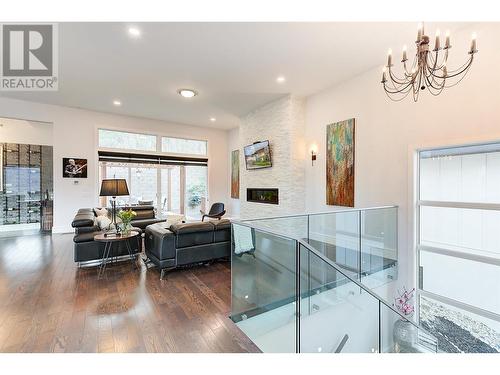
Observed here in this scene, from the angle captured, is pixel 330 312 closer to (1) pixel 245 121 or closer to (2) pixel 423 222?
(2) pixel 423 222

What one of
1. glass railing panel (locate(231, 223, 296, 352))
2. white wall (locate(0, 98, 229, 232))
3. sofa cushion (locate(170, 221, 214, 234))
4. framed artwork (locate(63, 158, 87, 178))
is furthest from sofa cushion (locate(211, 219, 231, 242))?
framed artwork (locate(63, 158, 87, 178))

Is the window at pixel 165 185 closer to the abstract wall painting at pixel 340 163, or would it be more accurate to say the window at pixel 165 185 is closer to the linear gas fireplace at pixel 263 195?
the linear gas fireplace at pixel 263 195

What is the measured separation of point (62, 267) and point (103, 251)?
0.66m

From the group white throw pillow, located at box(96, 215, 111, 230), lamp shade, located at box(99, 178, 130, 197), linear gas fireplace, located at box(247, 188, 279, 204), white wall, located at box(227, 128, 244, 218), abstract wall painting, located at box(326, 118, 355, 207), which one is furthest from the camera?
white wall, located at box(227, 128, 244, 218)

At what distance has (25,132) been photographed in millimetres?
6914

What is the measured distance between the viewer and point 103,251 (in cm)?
412

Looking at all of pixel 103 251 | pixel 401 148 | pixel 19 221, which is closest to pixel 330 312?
pixel 401 148

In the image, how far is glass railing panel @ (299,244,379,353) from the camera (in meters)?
2.64

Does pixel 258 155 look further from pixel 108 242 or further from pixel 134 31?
pixel 108 242

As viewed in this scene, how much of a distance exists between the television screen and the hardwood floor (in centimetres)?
308

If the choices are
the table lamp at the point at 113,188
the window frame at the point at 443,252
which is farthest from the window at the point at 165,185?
the window frame at the point at 443,252

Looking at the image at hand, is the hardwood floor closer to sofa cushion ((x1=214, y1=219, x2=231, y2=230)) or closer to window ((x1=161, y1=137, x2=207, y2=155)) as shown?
sofa cushion ((x1=214, y1=219, x2=231, y2=230))

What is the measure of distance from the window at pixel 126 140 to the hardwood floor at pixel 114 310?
4.02m

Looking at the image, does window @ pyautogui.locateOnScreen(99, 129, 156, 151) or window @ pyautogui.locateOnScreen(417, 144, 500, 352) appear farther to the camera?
window @ pyautogui.locateOnScreen(99, 129, 156, 151)
